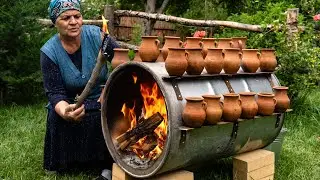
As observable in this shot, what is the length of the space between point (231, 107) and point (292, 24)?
3.27 metres

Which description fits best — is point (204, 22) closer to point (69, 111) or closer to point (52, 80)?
point (52, 80)

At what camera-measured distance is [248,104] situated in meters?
3.49

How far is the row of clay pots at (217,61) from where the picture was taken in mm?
3211

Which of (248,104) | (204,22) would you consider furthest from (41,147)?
(204,22)

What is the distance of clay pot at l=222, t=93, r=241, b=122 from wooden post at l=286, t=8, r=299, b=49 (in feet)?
10.1

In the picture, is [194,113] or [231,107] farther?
[231,107]

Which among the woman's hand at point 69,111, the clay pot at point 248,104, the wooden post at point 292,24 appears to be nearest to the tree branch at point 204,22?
the wooden post at point 292,24

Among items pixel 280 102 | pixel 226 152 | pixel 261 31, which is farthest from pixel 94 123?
pixel 261 31

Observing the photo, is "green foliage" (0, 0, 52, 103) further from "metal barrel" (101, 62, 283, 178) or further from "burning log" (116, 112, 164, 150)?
"burning log" (116, 112, 164, 150)

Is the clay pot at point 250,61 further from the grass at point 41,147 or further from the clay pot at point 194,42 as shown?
the grass at point 41,147

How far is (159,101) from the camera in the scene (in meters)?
3.47

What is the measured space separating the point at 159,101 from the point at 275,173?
144cm

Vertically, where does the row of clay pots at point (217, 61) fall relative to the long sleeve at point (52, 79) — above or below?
above

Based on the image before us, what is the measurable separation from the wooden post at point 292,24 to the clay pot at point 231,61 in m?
2.79
